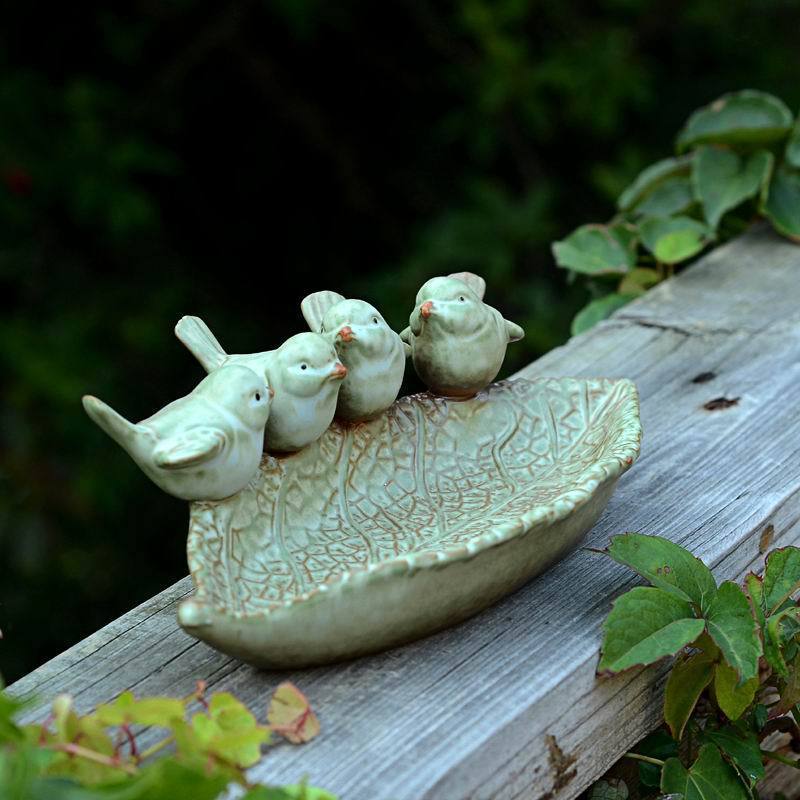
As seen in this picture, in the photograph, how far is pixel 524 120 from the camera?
11.2ft

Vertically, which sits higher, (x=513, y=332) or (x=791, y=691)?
(x=513, y=332)

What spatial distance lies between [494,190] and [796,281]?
4.30 ft

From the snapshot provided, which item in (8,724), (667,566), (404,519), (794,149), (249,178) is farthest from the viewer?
(249,178)

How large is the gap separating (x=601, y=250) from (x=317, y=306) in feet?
3.08

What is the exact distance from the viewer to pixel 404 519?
129 cm

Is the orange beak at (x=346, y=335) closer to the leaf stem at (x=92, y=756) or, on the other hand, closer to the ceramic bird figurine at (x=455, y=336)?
the ceramic bird figurine at (x=455, y=336)

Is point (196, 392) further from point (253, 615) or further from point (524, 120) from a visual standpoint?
point (524, 120)

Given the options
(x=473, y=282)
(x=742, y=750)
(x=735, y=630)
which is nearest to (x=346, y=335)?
(x=473, y=282)

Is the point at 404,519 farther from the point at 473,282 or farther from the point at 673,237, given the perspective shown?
the point at 673,237

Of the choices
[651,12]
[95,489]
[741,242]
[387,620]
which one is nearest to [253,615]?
[387,620]

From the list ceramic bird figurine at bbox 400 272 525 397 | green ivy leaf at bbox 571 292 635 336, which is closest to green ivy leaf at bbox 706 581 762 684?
ceramic bird figurine at bbox 400 272 525 397

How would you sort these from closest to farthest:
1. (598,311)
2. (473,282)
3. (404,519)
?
(404,519) → (473,282) → (598,311)

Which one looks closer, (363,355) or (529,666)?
(529,666)

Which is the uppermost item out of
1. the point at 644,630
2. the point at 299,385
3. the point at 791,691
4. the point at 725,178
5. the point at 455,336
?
the point at 299,385
